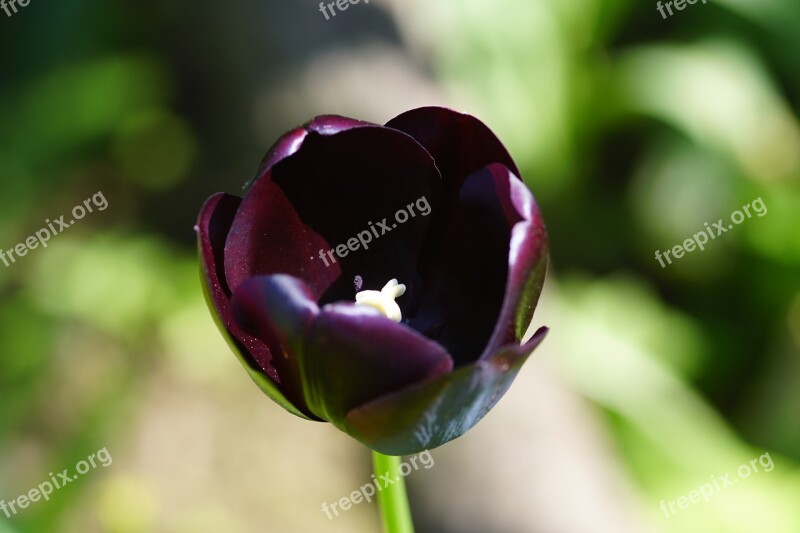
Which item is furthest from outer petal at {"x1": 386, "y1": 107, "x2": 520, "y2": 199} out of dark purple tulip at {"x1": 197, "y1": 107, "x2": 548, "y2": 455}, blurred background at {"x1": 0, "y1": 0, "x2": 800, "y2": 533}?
blurred background at {"x1": 0, "y1": 0, "x2": 800, "y2": 533}

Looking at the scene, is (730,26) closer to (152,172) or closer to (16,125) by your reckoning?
(152,172)

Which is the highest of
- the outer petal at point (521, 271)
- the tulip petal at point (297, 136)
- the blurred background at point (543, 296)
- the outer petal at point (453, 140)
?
the tulip petal at point (297, 136)

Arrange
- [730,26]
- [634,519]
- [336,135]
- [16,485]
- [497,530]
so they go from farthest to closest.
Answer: [730,26], [16,485], [634,519], [497,530], [336,135]

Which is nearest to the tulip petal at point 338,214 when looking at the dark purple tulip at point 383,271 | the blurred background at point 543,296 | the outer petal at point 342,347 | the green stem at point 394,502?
the dark purple tulip at point 383,271

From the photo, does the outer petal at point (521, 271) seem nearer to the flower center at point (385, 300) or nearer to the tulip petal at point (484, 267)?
the tulip petal at point (484, 267)

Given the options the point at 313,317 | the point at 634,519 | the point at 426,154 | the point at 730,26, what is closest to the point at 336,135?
the point at 426,154

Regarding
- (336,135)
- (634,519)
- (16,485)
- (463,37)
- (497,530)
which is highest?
(336,135)

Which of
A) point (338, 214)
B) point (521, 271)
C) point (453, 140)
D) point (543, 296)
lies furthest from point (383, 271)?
point (543, 296)
